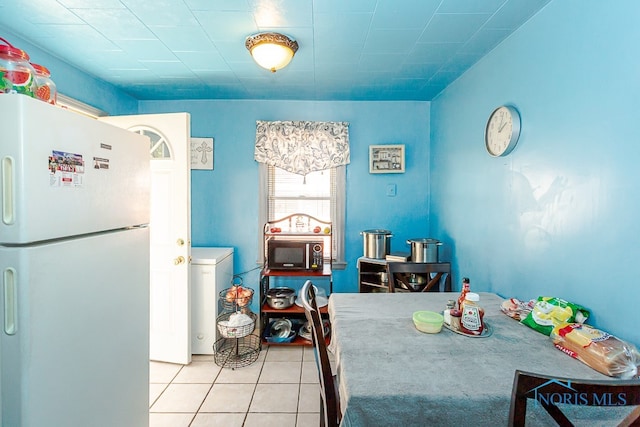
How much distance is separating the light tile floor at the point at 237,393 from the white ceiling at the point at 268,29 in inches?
91.5

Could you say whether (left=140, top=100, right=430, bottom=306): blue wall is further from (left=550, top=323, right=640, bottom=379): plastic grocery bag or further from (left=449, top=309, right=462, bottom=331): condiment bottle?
(left=550, top=323, right=640, bottom=379): plastic grocery bag

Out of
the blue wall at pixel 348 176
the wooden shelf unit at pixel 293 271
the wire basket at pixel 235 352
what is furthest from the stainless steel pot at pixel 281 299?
the blue wall at pixel 348 176

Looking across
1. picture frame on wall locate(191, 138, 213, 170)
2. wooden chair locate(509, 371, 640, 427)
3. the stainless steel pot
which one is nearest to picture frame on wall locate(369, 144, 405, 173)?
the stainless steel pot

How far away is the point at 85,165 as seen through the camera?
118 cm

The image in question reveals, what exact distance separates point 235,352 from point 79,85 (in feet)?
8.17

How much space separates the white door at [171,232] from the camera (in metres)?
2.53

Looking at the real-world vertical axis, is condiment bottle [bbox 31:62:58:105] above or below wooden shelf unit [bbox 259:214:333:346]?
above

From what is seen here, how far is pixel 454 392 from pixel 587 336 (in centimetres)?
61

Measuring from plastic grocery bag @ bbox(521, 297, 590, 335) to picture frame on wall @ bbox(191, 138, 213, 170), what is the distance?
2991mm

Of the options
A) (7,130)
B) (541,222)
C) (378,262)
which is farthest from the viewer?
(378,262)

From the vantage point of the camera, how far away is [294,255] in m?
2.99

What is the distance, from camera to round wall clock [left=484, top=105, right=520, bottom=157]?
187 cm

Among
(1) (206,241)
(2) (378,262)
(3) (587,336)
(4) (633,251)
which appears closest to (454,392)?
(3) (587,336)

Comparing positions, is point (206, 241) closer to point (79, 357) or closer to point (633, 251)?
point (79, 357)
